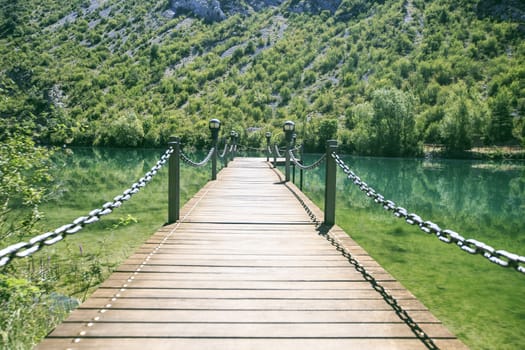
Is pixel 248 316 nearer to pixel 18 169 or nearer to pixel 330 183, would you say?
pixel 330 183

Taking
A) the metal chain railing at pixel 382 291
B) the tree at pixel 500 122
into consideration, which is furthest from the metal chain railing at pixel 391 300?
the tree at pixel 500 122

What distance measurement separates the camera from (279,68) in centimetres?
9169

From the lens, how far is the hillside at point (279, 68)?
175ft

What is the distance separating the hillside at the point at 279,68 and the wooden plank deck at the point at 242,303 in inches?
1806

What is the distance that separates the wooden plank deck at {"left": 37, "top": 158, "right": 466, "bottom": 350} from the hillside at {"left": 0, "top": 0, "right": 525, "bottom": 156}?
151 ft

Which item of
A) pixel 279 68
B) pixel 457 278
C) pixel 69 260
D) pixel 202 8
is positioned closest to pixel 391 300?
pixel 457 278

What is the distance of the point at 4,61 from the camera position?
87.4m

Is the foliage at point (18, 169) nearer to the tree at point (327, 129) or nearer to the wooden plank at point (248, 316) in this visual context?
the wooden plank at point (248, 316)

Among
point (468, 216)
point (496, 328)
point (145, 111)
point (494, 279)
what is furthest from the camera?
point (145, 111)

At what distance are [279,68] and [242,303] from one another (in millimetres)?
91649

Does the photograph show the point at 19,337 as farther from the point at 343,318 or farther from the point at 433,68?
the point at 433,68

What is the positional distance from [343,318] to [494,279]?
6.40 meters

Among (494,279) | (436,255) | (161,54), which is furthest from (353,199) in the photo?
(161,54)

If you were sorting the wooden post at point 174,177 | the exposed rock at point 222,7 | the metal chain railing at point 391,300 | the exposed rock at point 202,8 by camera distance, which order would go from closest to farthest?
the metal chain railing at point 391,300 < the wooden post at point 174,177 < the exposed rock at point 222,7 < the exposed rock at point 202,8
